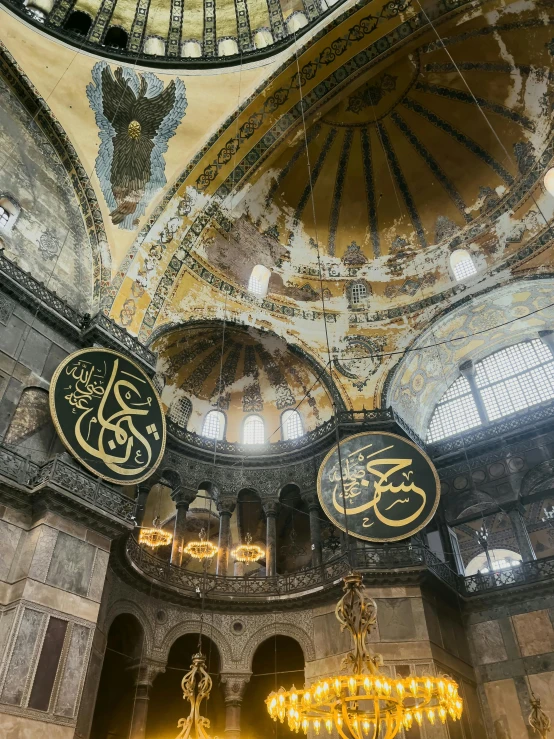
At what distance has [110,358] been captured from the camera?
968 centimetres

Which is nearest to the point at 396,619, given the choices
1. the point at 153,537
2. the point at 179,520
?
the point at 153,537

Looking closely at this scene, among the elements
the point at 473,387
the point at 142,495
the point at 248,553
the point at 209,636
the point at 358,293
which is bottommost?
the point at 209,636

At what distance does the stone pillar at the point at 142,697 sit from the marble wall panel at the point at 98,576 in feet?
8.18

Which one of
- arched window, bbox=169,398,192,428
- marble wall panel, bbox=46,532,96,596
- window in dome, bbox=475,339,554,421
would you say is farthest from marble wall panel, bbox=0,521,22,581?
window in dome, bbox=475,339,554,421

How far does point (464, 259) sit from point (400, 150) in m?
3.04

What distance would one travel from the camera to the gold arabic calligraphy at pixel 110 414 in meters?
8.74

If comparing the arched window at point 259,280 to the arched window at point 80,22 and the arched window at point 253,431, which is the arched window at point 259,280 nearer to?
the arched window at point 253,431

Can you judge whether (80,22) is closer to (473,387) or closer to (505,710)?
(473,387)

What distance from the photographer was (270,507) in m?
12.3

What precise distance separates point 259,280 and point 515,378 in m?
6.23

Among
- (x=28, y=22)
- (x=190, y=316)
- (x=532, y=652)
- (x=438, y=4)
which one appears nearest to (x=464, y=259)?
(x=438, y=4)

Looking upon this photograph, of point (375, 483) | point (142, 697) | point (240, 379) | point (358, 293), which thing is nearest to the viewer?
point (142, 697)

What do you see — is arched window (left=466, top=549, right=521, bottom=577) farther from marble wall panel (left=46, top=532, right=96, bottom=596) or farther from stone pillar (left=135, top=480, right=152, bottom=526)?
marble wall panel (left=46, top=532, right=96, bottom=596)

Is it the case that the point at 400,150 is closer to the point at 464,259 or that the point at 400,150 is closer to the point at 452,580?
the point at 464,259
